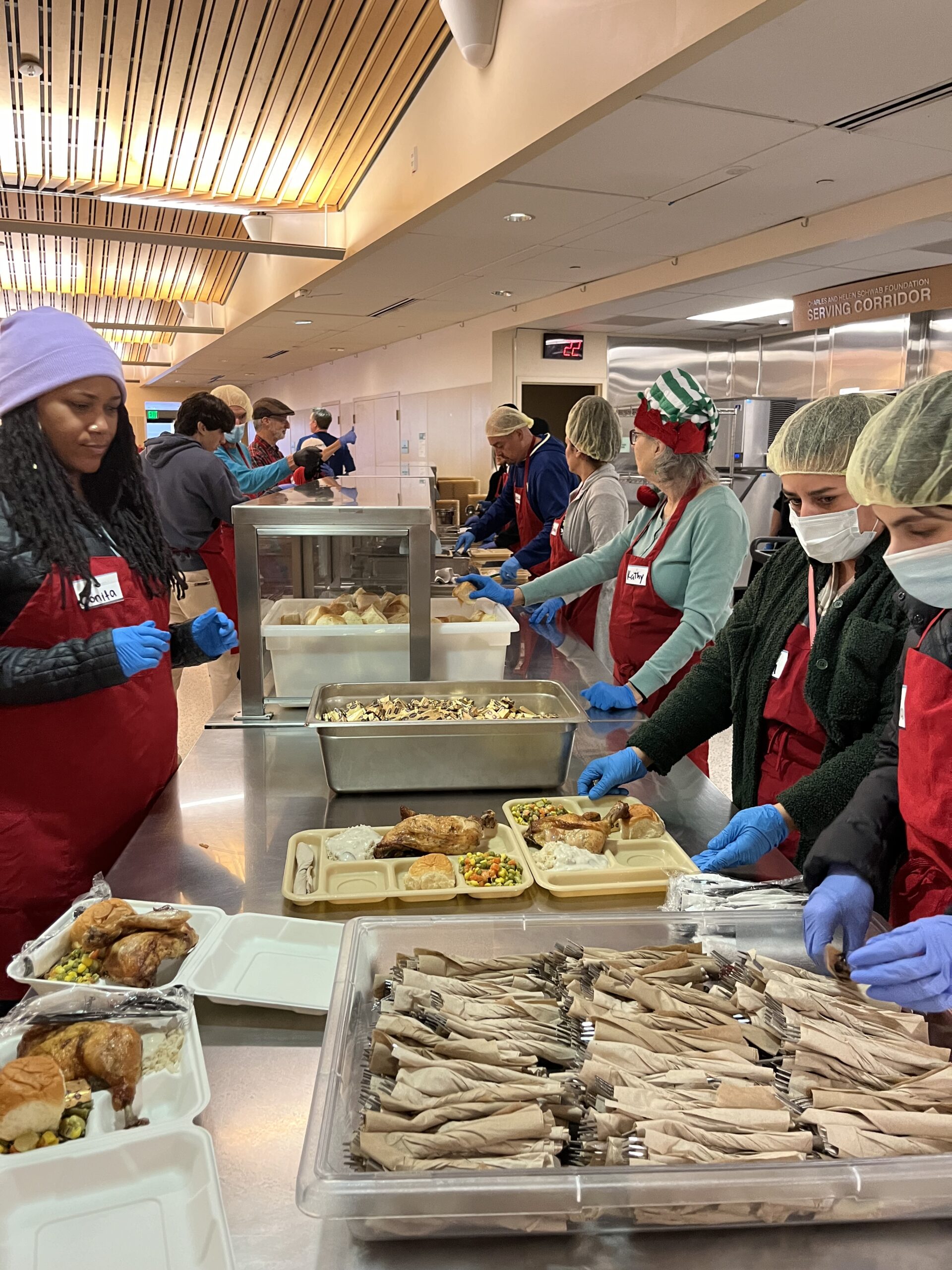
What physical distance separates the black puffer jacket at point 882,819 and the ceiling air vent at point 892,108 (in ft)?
9.03

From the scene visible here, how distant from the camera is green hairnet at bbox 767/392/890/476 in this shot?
155 centimetres

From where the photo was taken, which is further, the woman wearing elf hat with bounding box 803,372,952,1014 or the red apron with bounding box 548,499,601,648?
the red apron with bounding box 548,499,601,648

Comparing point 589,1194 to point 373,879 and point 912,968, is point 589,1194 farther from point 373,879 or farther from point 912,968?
point 373,879

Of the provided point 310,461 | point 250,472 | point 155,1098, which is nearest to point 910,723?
→ point 155,1098

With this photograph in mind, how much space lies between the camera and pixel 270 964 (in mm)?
1088

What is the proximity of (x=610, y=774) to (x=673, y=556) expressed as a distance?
3.39 feet

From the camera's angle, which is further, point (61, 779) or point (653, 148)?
point (653, 148)

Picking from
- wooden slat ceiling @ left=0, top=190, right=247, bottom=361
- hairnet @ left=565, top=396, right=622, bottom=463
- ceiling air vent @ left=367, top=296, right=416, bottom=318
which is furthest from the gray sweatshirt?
ceiling air vent @ left=367, top=296, right=416, bottom=318

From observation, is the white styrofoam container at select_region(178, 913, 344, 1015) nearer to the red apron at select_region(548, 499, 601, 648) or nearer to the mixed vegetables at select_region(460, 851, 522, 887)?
the mixed vegetables at select_region(460, 851, 522, 887)

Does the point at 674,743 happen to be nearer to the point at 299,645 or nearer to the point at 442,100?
the point at 299,645

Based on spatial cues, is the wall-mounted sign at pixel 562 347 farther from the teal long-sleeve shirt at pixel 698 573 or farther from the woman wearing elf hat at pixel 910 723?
the woman wearing elf hat at pixel 910 723

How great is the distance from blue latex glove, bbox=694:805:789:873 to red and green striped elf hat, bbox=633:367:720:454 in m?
1.28

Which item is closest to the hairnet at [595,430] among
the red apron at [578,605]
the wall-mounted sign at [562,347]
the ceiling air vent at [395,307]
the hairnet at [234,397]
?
the red apron at [578,605]

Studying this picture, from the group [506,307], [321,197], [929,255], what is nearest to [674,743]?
[929,255]
